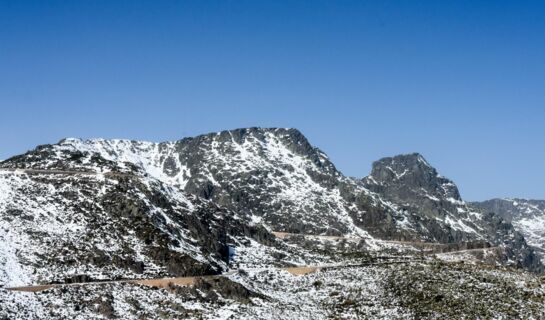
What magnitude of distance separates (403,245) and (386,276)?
9095cm

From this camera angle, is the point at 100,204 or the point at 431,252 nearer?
the point at 100,204

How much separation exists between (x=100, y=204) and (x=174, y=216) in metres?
20.2

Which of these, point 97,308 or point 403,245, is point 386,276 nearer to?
point 97,308

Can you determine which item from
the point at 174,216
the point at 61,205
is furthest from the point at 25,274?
the point at 174,216

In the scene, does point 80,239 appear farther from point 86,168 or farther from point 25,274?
point 86,168

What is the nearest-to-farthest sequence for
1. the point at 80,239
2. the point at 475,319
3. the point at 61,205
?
the point at 475,319 → the point at 80,239 → the point at 61,205

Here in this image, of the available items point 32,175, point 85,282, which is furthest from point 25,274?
point 32,175

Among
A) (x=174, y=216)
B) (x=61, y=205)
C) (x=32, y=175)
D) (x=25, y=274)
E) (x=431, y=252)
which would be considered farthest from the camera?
(x=431, y=252)

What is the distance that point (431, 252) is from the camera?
18650 centimetres

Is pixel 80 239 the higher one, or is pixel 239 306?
pixel 80 239

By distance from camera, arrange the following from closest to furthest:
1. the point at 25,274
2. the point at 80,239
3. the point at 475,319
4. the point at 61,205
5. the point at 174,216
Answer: the point at 475,319, the point at 25,274, the point at 80,239, the point at 61,205, the point at 174,216

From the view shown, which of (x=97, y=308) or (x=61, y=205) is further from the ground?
(x=61, y=205)

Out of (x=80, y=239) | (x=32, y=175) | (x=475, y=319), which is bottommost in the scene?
(x=475, y=319)

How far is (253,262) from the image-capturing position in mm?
137875
